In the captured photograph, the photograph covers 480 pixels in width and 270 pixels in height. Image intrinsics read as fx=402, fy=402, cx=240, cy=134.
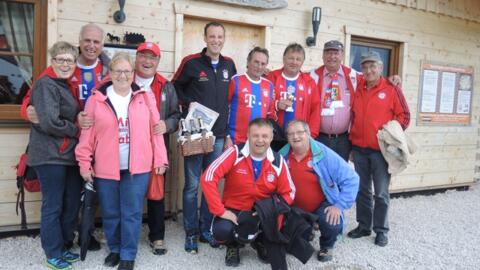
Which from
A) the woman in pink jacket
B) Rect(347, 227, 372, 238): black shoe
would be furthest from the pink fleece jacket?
Rect(347, 227, 372, 238): black shoe

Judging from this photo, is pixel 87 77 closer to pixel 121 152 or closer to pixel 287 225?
pixel 121 152

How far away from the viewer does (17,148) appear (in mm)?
3586

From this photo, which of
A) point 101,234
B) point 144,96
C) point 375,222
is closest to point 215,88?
point 144,96

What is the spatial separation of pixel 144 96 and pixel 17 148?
144 centimetres

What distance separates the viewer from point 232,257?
128 inches

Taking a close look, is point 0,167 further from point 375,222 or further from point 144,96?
point 375,222

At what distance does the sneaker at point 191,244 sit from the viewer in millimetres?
3448

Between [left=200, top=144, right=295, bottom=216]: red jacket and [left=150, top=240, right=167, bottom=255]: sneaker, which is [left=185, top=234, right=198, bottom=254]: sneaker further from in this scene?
[left=200, top=144, right=295, bottom=216]: red jacket

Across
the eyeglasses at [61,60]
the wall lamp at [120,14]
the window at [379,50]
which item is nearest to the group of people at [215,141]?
the eyeglasses at [61,60]

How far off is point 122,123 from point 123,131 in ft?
0.19

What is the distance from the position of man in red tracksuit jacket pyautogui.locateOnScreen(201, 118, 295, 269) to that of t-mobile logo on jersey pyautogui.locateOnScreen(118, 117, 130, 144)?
2.09ft

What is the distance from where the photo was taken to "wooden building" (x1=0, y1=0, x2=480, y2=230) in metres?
3.56

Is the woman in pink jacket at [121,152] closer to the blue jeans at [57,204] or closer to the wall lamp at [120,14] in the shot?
the blue jeans at [57,204]

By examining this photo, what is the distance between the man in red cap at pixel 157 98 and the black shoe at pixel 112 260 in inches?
13.8
